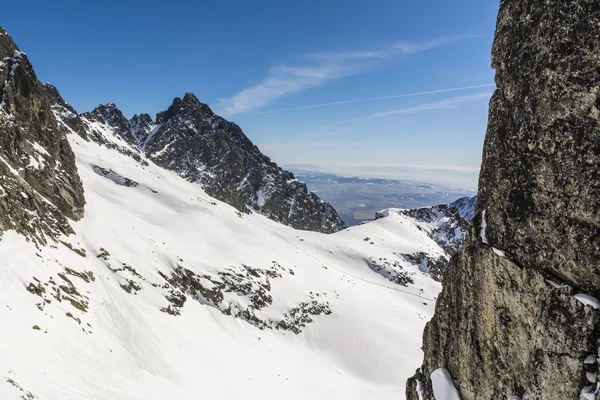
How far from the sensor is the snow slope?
1720 centimetres

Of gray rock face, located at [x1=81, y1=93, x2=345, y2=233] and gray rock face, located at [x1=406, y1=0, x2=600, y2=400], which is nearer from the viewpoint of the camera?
gray rock face, located at [x1=406, y1=0, x2=600, y2=400]

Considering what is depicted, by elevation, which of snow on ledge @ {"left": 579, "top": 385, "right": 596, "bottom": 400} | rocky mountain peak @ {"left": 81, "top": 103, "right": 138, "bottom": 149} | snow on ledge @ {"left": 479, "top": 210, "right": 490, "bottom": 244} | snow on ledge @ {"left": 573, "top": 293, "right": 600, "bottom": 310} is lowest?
snow on ledge @ {"left": 579, "top": 385, "right": 596, "bottom": 400}

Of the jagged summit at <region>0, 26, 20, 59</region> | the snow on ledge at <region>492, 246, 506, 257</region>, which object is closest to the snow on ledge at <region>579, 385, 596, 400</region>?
the snow on ledge at <region>492, 246, 506, 257</region>

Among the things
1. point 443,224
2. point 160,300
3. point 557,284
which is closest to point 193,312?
point 160,300

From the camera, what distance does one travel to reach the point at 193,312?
35.0 metres

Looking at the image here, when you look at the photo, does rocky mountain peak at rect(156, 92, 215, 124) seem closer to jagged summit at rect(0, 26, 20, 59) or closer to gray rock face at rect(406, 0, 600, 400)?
jagged summit at rect(0, 26, 20, 59)

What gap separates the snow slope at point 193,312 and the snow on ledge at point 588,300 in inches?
629

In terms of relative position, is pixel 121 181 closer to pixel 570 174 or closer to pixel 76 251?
pixel 76 251

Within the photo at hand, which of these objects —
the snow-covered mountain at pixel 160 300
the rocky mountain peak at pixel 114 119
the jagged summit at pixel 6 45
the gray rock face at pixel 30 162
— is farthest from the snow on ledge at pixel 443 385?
the rocky mountain peak at pixel 114 119

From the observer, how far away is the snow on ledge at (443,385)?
10.8 meters

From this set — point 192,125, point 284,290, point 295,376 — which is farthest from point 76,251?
point 192,125

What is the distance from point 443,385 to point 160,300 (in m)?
28.6

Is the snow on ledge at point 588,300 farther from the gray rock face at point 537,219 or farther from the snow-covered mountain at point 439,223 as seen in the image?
the snow-covered mountain at point 439,223

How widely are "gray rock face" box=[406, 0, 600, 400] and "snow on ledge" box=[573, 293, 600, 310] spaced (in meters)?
0.03
